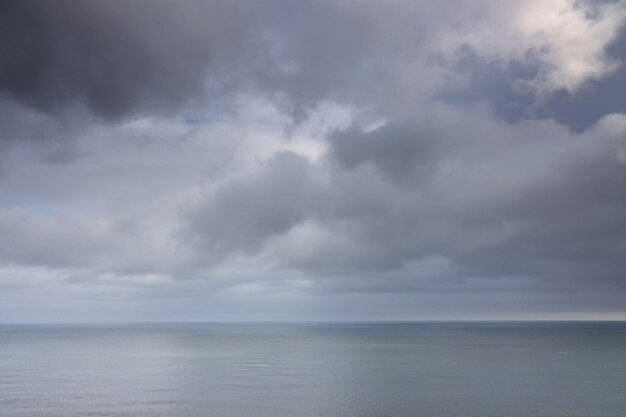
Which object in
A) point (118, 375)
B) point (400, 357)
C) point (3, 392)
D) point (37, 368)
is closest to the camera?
point (3, 392)

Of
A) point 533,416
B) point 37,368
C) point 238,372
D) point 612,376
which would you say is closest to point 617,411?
point 533,416

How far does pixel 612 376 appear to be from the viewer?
106812 millimetres

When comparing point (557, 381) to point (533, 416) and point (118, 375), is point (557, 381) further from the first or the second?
point (118, 375)

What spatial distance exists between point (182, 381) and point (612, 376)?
86.0 meters

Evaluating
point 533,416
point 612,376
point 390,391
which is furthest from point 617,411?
point 612,376

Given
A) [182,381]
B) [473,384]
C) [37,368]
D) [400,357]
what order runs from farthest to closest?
[400,357] < [37,368] < [182,381] < [473,384]

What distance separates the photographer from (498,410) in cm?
7281

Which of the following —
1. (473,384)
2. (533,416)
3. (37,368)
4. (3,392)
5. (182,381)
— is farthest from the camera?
(37,368)

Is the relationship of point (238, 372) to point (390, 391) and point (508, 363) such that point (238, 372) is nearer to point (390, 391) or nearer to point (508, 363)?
point (390, 391)

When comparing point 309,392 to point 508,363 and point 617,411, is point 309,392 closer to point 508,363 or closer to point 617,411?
point 617,411

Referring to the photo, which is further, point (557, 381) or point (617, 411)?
point (557, 381)

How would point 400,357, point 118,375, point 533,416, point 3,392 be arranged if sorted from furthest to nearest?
point 400,357 → point 118,375 → point 3,392 → point 533,416

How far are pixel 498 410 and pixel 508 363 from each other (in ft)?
215

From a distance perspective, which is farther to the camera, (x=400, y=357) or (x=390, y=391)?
(x=400, y=357)
